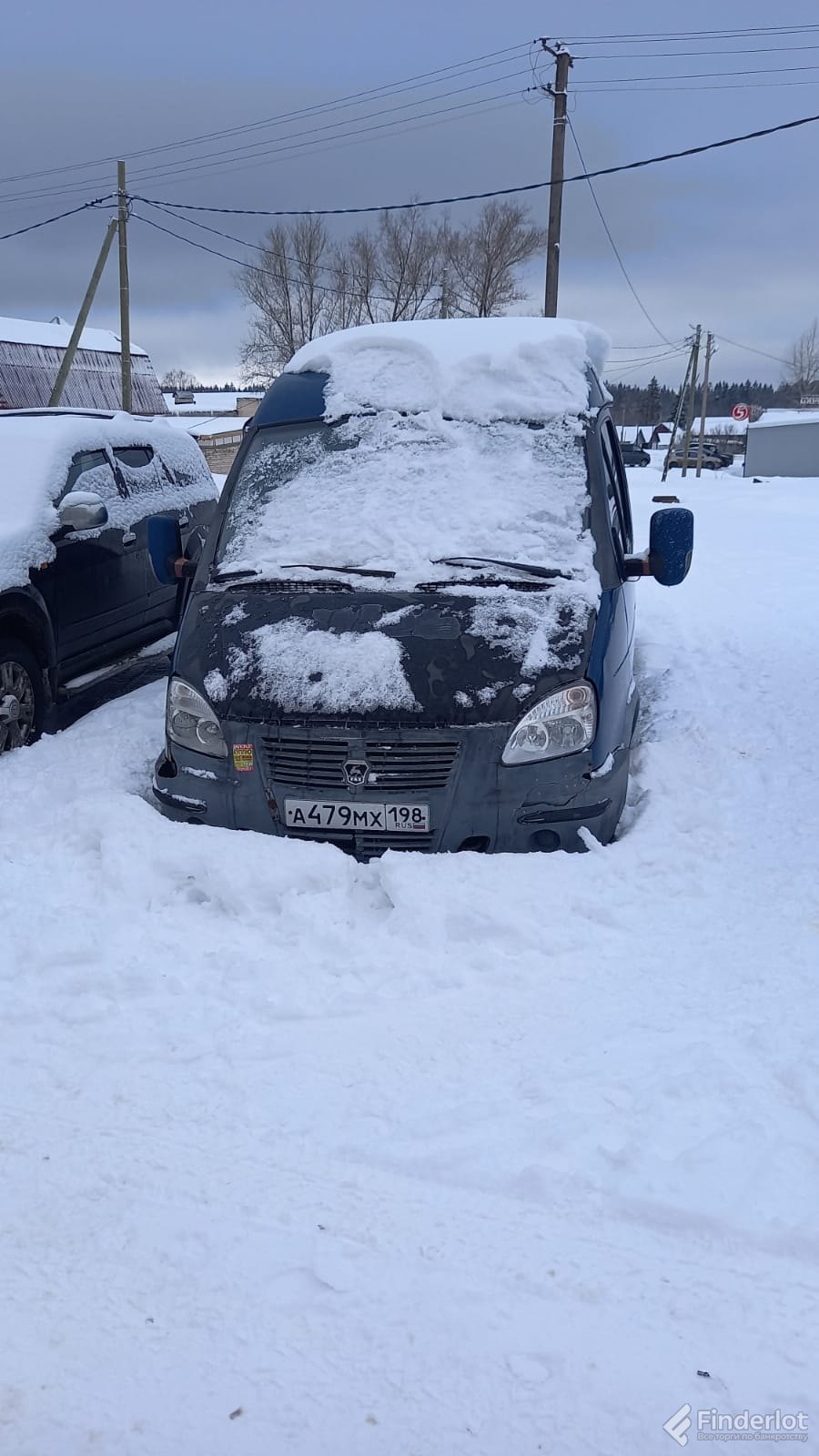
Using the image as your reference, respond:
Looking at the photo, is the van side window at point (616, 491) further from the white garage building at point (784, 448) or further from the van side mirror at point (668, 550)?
the white garage building at point (784, 448)

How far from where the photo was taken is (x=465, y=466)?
14.4ft

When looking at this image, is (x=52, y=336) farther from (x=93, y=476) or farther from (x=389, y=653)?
(x=389, y=653)

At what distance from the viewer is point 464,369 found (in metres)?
4.66

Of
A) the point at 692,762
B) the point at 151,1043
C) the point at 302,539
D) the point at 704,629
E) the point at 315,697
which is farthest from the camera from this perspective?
the point at 704,629

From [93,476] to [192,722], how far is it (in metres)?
3.33

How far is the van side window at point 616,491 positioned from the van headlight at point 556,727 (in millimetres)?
1085

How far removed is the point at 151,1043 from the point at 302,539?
2.24 meters

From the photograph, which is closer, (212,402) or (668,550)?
(668,550)

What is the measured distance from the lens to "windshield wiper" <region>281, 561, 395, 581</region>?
4070 mm

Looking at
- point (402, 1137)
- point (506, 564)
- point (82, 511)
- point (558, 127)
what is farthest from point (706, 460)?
point (402, 1137)

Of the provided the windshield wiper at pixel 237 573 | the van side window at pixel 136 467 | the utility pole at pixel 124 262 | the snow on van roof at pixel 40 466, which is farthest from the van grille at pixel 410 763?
the utility pole at pixel 124 262

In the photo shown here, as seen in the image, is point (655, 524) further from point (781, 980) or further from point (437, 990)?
point (437, 990)

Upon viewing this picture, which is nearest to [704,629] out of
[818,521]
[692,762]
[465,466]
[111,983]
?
[692,762]

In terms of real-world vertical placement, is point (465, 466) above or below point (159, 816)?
above
